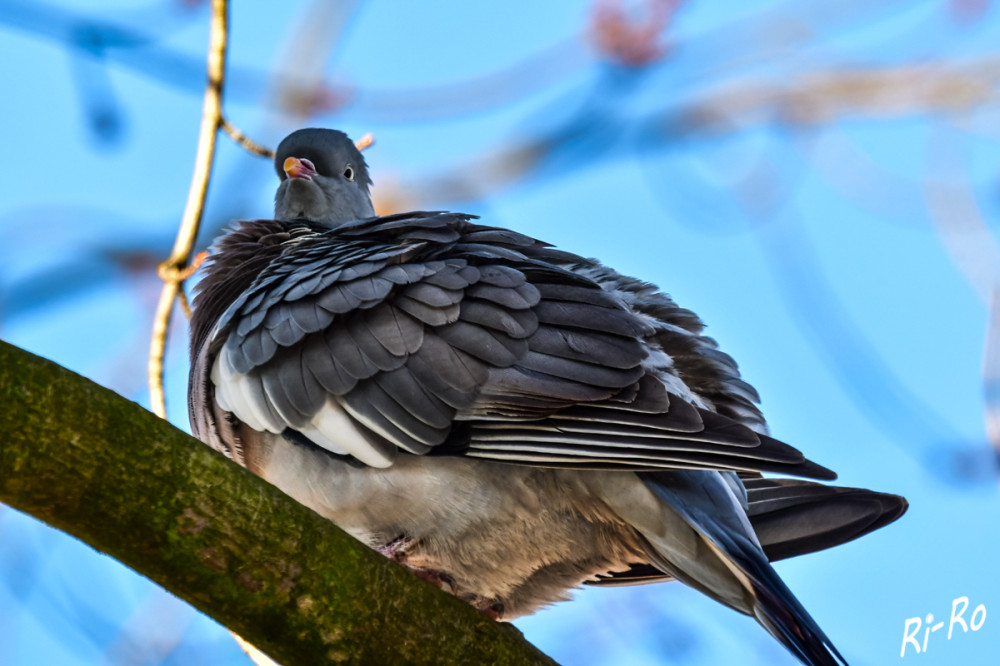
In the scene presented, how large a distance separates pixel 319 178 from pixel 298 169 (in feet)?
0.31

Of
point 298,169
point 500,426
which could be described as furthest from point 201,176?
point 500,426

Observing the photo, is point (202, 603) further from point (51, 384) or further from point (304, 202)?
point (304, 202)

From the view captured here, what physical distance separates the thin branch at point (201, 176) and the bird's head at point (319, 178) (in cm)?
65

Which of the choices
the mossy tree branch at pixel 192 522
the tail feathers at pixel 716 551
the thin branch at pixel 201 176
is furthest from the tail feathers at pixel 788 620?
the thin branch at pixel 201 176

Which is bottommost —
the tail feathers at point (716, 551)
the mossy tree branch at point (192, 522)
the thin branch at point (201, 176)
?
the mossy tree branch at point (192, 522)

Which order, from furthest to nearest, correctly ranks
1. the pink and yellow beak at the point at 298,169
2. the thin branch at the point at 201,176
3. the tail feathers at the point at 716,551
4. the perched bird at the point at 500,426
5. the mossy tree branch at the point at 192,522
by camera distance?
the pink and yellow beak at the point at 298,169 → the thin branch at the point at 201,176 → the perched bird at the point at 500,426 → the tail feathers at the point at 716,551 → the mossy tree branch at the point at 192,522

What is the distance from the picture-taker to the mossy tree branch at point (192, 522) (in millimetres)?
2070

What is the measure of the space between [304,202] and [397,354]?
1653 mm

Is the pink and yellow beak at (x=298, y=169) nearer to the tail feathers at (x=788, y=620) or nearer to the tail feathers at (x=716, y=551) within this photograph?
the tail feathers at (x=716, y=551)

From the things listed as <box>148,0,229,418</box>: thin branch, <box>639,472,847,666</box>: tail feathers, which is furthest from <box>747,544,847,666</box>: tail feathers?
<box>148,0,229,418</box>: thin branch

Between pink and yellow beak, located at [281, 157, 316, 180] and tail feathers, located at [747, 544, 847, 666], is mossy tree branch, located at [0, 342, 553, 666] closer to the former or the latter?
tail feathers, located at [747, 544, 847, 666]

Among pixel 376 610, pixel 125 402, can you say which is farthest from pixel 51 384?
pixel 376 610

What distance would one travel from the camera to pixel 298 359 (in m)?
3.16

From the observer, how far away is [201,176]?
376 cm
